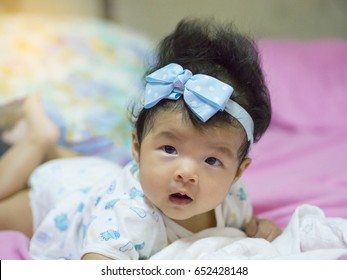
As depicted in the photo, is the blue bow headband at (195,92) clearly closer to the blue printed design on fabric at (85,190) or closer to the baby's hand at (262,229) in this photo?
the baby's hand at (262,229)

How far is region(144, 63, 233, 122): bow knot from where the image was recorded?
0.92 m

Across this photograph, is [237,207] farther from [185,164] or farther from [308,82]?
[308,82]

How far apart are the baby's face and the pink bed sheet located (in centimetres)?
37

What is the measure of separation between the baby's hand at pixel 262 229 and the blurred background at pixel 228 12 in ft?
4.43

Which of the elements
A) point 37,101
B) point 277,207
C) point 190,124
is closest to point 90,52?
point 37,101

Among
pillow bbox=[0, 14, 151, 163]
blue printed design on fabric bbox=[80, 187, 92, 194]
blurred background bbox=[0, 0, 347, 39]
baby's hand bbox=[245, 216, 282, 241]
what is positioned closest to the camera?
baby's hand bbox=[245, 216, 282, 241]

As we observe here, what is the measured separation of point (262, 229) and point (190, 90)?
42 centimetres

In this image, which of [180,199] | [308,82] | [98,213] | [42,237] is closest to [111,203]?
[98,213]

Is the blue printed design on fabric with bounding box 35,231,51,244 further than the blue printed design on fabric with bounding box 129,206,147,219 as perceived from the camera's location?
Yes

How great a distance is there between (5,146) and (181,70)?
2.34 feet

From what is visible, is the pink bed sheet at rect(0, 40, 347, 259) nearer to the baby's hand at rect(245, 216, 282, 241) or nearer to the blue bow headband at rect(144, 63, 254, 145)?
the baby's hand at rect(245, 216, 282, 241)

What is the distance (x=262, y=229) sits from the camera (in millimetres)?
1165

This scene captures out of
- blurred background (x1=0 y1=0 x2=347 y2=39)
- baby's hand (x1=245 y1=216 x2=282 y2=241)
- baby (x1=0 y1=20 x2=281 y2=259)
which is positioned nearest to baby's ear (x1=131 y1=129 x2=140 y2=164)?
baby (x1=0 y1=20 x2=281 y2=259)
